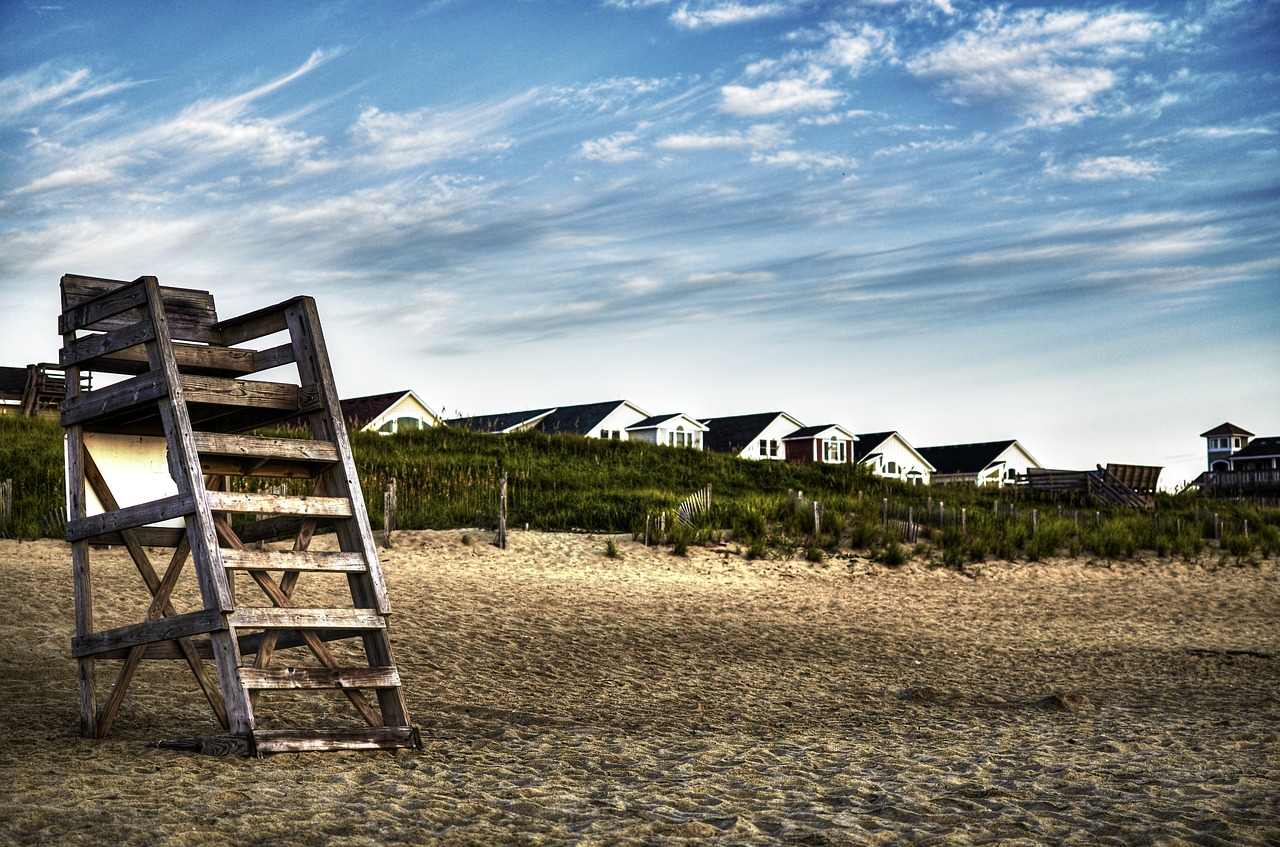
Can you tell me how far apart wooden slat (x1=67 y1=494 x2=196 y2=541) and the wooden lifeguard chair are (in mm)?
11

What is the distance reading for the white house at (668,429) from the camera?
55250 millimetres

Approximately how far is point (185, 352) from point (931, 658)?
8932 millimetres

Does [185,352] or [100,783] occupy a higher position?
[185,352]

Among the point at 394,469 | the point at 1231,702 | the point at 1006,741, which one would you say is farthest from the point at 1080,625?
the point at 394,469

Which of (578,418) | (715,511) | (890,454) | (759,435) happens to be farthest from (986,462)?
(715,511)

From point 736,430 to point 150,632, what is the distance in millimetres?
55046

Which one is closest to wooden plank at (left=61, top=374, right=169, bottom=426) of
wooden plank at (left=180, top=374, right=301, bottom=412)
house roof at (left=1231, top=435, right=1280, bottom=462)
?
wooden plank at (left=180, top=374, right=301, bottom=412)

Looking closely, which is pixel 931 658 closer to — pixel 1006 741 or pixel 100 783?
pixel 1006 741

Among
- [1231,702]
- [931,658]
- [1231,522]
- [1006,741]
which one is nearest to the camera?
[1006,741]

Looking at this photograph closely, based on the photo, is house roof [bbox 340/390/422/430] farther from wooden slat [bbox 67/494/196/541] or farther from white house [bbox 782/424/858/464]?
wooden slat [bbox 67/494/196/541]

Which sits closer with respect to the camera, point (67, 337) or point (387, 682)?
point (387, 682)

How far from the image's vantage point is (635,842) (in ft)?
17.2

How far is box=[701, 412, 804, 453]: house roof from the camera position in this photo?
2360 inches

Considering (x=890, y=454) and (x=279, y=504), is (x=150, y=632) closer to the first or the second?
(x=279, y=504)
